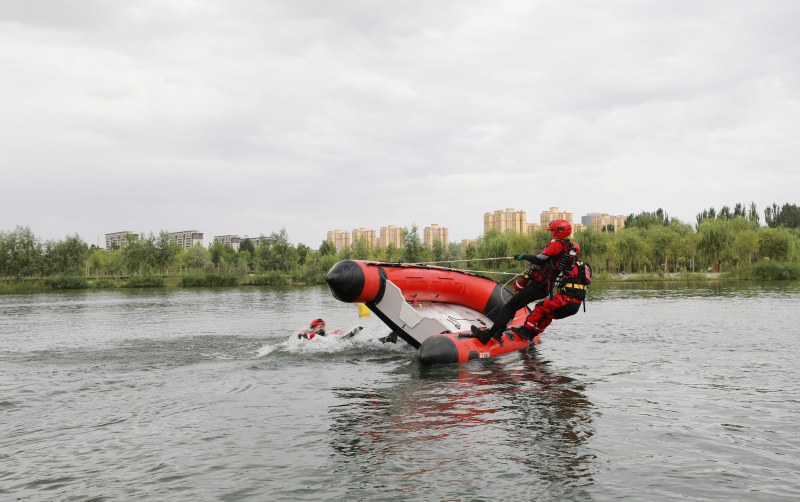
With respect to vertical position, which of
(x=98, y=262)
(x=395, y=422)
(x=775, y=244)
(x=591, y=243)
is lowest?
(x=395, y=422)

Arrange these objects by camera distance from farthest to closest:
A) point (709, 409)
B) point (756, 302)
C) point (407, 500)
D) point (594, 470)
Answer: point (756, 302) → point (709, 409) → point (594, 470) → point (407, 500)

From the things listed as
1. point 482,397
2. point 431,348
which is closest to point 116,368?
point 431,348

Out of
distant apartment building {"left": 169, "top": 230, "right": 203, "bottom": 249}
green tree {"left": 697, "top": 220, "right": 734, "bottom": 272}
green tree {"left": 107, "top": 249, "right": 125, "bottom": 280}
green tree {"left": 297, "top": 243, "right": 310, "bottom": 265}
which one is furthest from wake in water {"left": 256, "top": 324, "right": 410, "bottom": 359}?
distant apartment building {"left": 169, "top": 230, "right": 203, "bottom": 249}

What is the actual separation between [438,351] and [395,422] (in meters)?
3.41

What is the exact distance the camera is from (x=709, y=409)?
647 cm

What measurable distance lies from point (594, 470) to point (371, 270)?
19.0 ft

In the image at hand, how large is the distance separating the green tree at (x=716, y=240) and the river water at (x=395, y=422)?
4323 centimetres

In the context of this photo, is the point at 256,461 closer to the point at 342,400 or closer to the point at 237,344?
the point at 342,400

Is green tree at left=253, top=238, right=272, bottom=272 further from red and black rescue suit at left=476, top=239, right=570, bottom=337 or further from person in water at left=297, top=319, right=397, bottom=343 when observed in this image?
red and black rescue suit at left=476, top=239, right=570, bottom=337

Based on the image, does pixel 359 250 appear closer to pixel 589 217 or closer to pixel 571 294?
pixel 571 294

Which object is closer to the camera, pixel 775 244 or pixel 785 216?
pixel 775 244

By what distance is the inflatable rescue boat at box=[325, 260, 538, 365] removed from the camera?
9469 mm

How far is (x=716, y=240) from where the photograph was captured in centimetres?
4934

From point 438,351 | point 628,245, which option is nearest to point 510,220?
point 628,245
